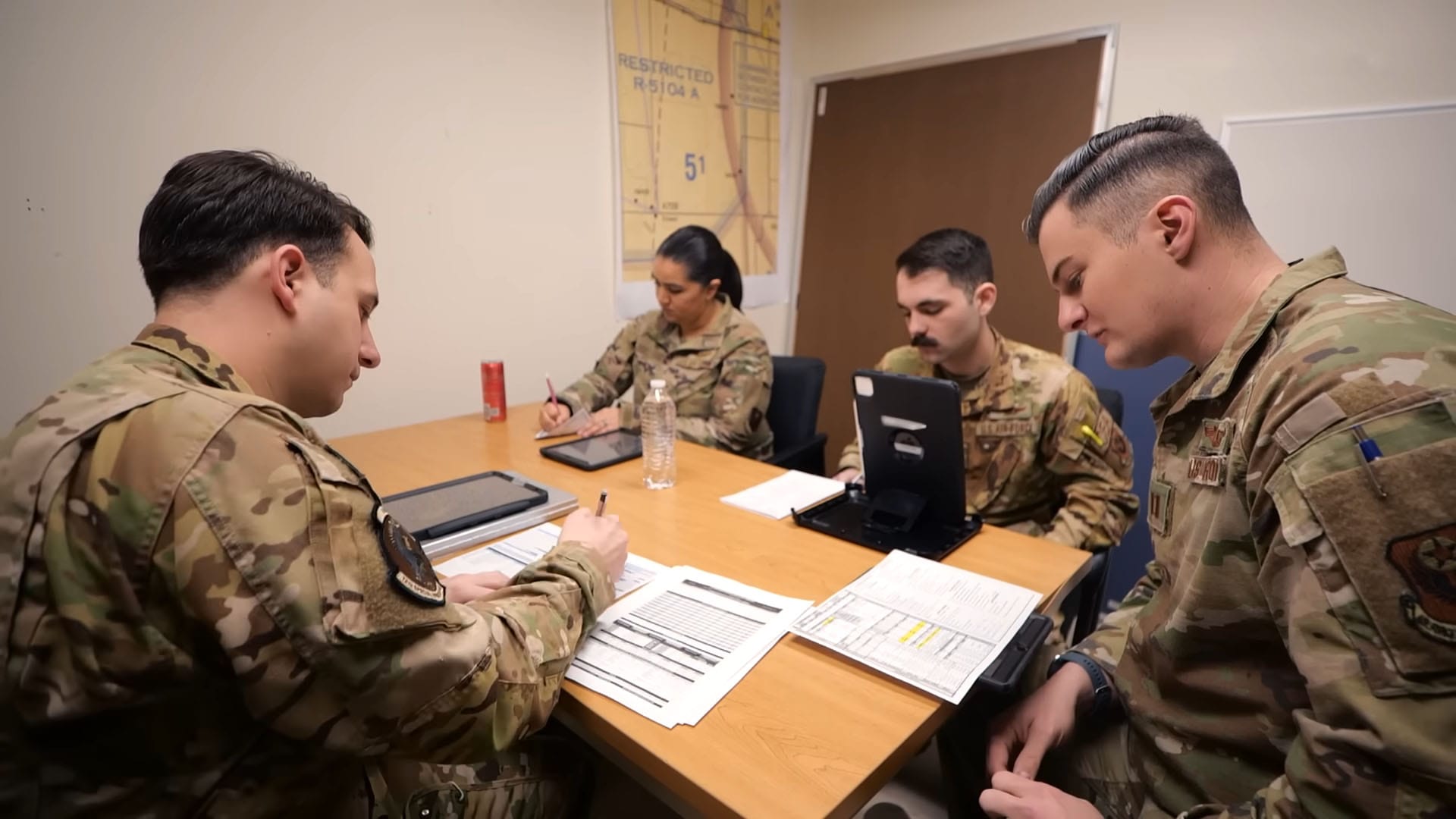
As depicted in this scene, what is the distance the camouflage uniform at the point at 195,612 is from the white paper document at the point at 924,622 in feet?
1.52

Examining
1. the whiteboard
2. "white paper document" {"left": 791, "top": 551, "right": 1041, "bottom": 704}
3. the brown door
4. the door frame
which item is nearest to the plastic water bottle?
"white paper document" {"left": 791, "top": 551, "right": 1041, "bottom": 704}

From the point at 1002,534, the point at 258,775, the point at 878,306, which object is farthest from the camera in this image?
the point at 878,306

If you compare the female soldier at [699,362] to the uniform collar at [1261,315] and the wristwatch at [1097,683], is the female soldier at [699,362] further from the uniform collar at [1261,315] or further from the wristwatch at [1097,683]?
the uniform collar at [1261,315]

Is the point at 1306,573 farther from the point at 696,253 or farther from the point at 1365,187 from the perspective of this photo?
the point at 1365,187

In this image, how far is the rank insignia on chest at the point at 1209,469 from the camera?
740 millimetres

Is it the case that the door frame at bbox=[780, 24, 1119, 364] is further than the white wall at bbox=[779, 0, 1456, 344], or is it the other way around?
the door frame at bbox=[780, 24, 1119, 364]

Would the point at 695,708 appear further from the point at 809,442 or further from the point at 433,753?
the point at 809,442

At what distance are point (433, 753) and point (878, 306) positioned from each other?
2.90 meters

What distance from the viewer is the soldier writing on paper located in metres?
1.50

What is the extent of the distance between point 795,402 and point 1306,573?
1.65m

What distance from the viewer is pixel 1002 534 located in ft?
4.05

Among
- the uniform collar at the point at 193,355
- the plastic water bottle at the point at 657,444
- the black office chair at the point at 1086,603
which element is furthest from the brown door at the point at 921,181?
the uniform collar at the point at 193,355

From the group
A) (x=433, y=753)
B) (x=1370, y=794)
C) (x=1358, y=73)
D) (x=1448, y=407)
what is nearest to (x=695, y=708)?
(x=433, y=753)

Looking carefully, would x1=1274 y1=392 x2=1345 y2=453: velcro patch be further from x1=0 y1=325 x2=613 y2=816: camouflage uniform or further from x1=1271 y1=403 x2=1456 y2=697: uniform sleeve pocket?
x1=0 y1=325 x2=613 y2=816: camouflage uniform
